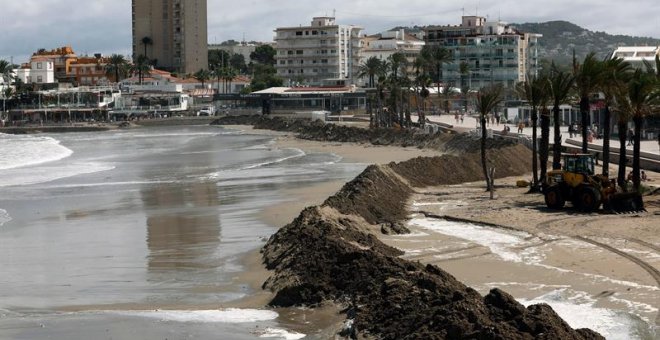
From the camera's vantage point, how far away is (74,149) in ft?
234

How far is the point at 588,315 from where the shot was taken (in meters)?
14.2

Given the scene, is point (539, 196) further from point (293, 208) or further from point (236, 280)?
point (236, 280)

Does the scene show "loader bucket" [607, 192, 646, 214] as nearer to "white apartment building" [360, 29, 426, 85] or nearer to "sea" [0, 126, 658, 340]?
"sea" [0, 126, 658, 340]

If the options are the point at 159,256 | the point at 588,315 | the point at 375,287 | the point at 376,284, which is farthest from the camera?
the point at 159,256

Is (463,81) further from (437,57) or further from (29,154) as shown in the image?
(29,154)

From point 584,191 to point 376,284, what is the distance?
12.0 meters

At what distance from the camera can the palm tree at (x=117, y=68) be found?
153250 mm

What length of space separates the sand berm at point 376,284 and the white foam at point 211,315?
0.55 metres

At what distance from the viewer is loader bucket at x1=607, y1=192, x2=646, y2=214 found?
2467 centimetres

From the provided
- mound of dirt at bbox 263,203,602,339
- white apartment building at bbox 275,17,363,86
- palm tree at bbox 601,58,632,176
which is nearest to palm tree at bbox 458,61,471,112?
white apartment building at bbox 275,17,363,86

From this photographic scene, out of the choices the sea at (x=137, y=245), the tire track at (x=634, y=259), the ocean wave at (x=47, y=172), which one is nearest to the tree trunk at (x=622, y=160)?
the tire track at (x=634, y=259)

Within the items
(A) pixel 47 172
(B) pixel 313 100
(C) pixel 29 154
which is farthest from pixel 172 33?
(A) pixel 47 172

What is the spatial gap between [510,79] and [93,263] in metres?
110

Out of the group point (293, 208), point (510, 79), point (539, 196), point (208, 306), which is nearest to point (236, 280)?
point (208, 306)
